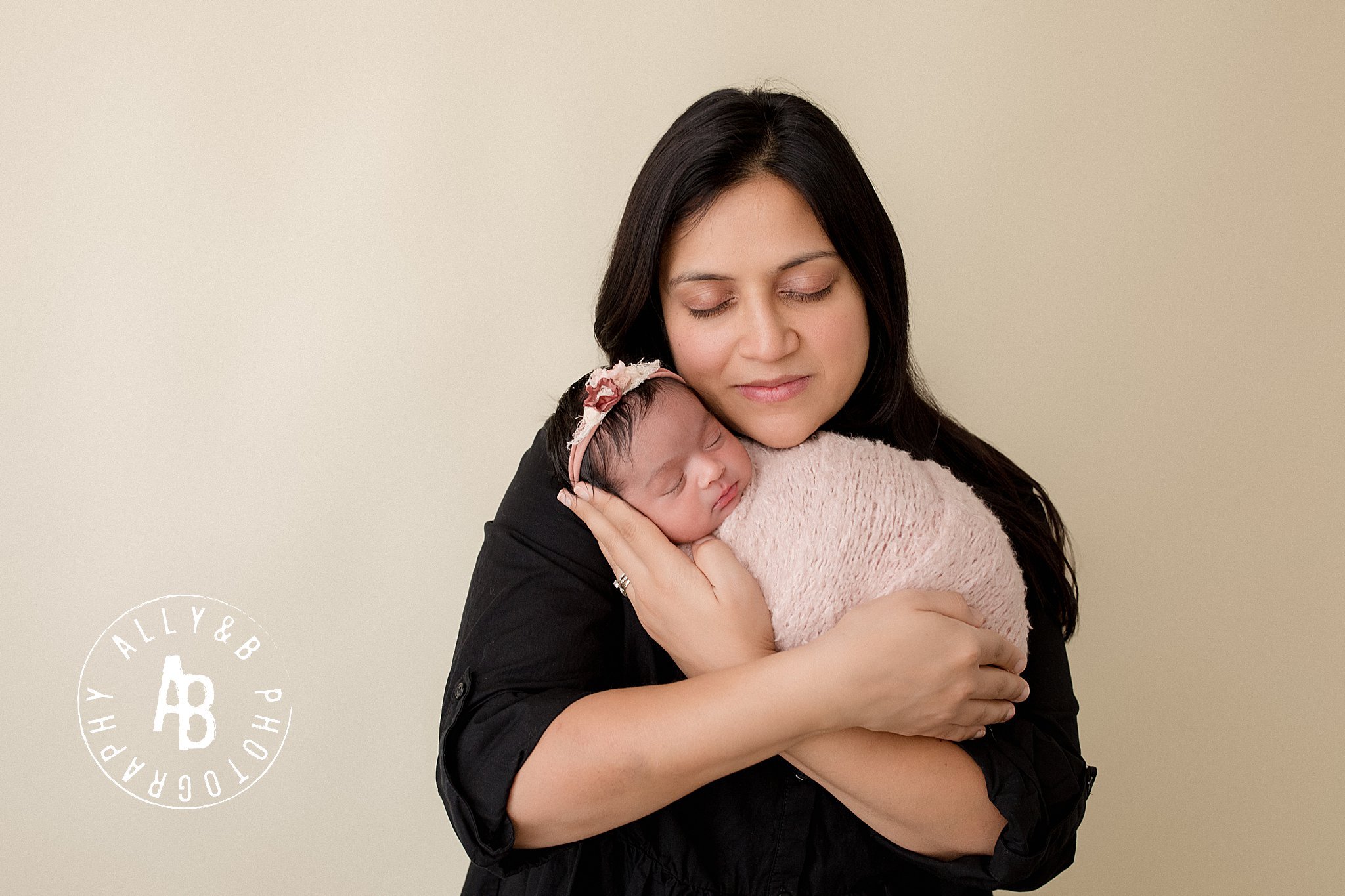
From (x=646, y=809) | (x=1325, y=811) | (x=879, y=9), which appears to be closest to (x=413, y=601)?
(x=646, y=809)

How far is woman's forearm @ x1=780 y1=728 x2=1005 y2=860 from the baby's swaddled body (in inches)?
5.5

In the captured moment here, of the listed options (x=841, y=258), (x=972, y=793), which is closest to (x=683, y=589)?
(x=972, y=793)

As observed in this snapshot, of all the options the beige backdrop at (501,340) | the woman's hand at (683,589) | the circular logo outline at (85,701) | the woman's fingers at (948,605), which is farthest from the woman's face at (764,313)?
the circular logo outline at (85,701)

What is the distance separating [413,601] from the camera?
7.67 feet

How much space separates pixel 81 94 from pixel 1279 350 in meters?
2.77

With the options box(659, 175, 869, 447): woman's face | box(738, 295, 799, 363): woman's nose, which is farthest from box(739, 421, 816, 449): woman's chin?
box(738, 295, 799, 363): woman's nose

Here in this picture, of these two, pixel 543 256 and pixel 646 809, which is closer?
pixel 646 809

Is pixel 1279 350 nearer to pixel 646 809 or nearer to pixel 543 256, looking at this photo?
pixel 543 256

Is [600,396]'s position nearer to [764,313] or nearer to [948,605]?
[764,313]

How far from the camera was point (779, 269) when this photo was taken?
4.83 feet

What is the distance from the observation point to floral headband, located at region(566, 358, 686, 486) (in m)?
1.45

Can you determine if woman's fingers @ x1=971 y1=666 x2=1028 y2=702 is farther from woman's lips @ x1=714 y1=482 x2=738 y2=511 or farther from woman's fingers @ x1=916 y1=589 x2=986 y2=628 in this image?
woman's lips @ x1=714 y1=482 x2=738 y2=511

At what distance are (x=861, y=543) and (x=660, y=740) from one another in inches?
13.7

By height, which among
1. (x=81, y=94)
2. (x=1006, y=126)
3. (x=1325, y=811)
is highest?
(x=81, y=94)
